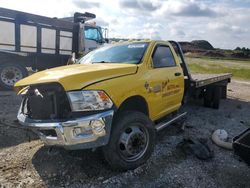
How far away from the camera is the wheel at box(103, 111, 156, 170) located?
3779 millimetres

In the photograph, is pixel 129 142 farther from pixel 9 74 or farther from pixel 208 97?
pixel 9 74

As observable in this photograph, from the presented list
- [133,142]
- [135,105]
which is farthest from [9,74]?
[133,142]

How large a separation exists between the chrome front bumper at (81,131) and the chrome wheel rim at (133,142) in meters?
0.41

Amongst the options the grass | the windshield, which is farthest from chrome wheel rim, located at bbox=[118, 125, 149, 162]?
the grass

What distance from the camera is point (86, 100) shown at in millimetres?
3510

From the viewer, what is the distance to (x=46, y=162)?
429 cm

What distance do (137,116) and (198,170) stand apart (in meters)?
1.19

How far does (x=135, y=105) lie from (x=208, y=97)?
4.48 metres

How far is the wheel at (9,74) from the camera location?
9867mm

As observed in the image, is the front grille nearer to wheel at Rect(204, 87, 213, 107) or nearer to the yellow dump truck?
the yellow dump truck

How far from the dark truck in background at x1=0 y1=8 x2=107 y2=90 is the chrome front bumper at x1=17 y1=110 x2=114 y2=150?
23.5 ft

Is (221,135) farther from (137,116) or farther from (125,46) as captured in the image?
(125,46)

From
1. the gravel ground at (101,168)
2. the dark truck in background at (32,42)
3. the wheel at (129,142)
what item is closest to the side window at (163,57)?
the wheel at (129,142)

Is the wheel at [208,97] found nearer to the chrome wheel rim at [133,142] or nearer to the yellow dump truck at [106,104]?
the yellow dump truck at [106,104]
